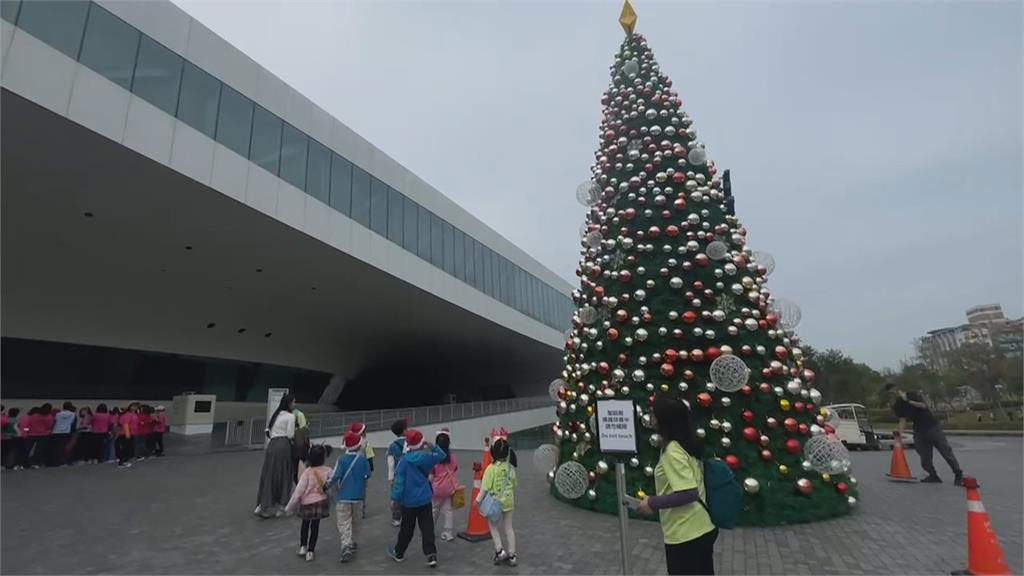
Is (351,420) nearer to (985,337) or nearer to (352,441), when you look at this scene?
(352,441)

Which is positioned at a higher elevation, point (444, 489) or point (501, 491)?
point (501, 491)

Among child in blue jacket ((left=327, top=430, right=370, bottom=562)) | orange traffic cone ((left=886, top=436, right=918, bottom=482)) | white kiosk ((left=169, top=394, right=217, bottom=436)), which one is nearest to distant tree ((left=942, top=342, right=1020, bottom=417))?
orange traffic cone ((left=886, top=436, right=918, bottom=482))

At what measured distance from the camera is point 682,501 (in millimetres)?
2789

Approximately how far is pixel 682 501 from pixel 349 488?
3748mm

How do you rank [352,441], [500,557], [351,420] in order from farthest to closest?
[351,420] → [352,441] → [500,557]

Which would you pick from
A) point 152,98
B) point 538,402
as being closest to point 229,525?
point 152,98

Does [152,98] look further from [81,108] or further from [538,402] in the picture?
[538,402]

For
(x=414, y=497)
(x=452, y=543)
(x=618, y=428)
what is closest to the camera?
(x=618, y=428)

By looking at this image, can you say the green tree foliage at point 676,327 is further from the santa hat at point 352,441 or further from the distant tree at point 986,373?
the distant tree at point 986,373

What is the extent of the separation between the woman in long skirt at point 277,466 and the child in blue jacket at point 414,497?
9.22ft

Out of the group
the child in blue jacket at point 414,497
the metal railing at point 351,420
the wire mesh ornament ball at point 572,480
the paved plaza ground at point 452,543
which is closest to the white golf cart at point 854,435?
the paved plaza ground at point 452,543

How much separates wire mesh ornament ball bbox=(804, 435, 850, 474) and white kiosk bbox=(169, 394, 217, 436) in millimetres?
20409

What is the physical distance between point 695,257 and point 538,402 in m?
26.8

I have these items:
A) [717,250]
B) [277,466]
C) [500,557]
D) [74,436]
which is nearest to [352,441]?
[500,557]
